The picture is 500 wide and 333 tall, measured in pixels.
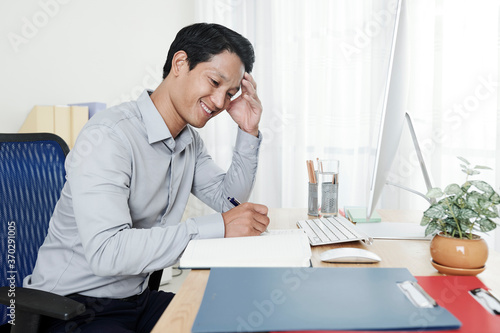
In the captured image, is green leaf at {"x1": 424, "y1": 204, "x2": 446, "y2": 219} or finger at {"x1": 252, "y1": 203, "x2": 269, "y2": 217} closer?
A: green leaf at {"x1": 424, "y1": 204, "x2": 446, "y2": 219}

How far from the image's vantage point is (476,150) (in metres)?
2.19

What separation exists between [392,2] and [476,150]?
0.91 meters

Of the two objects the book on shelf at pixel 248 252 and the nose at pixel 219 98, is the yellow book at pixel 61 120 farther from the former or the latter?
the book on shelf at pixel 248 252

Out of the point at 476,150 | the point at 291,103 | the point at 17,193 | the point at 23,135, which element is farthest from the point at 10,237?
the point at 476,150

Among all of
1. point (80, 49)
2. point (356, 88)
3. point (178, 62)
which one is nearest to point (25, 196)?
point (178, 62)

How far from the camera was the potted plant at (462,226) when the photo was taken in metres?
0.75

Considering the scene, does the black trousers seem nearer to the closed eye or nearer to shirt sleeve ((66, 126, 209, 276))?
shirt sleeve ((66, 126, 209, 276))

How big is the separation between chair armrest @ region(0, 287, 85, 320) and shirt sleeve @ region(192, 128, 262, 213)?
70 cm

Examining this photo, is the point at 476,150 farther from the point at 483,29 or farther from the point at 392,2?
the point at 392,2

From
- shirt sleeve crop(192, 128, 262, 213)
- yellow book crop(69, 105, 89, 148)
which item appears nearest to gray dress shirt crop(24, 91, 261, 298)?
shirt sleeve crop(192, 128, 262, 213)

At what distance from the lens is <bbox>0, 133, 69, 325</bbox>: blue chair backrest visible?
1034mm

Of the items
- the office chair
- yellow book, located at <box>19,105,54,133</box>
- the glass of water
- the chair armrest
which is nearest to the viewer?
the chair armrest

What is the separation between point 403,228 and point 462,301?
1.77ft

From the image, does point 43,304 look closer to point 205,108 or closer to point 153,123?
point 153,123
